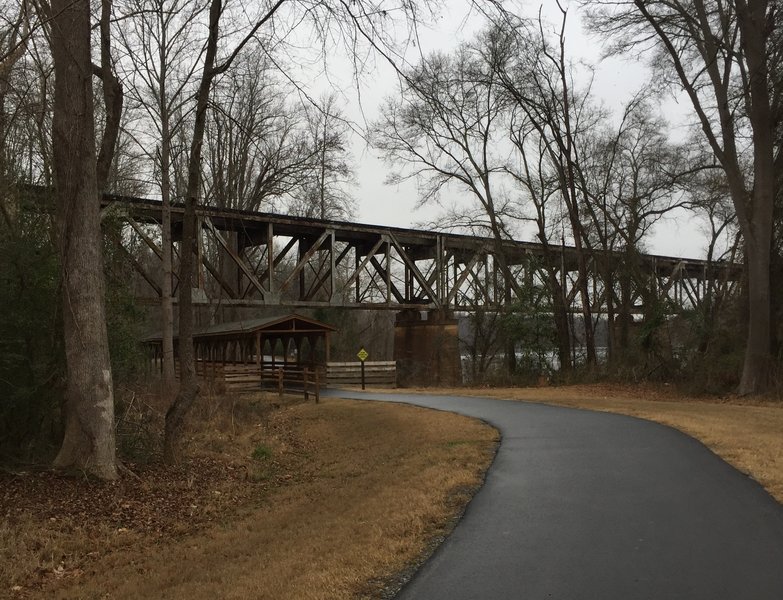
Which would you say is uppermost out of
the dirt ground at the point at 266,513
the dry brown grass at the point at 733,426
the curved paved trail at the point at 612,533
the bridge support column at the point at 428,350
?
the bridge support column at the point at 428,350

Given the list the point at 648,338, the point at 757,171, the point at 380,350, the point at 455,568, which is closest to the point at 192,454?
the point at 455,568

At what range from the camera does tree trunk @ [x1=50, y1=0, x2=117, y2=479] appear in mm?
9297

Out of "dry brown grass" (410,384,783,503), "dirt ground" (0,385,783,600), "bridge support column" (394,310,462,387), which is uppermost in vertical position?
"bridge support column" (394,310,462,387)

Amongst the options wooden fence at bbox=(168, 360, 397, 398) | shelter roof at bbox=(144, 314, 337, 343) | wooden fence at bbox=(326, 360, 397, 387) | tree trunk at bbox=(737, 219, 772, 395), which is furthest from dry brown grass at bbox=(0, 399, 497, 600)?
wooden fence at bbox=(326, 360, 397, 387)

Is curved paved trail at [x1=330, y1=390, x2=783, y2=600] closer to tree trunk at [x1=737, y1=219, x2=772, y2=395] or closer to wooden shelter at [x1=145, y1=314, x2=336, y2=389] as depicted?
tree trunk at [x1=737, y1=219, x2=772, y2=395]

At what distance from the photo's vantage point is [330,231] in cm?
3319

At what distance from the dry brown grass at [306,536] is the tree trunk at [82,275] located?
1572 millimetres

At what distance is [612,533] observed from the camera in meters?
6.18

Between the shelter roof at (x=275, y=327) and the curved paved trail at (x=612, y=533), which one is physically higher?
the shelter roof at (x=275, y=327)

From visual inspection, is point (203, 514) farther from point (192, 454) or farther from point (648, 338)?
point (648, 338)

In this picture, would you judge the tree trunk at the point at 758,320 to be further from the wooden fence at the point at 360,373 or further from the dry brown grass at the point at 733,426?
the wooden fence at the point at 360,373

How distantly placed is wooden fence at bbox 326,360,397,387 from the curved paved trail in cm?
2586

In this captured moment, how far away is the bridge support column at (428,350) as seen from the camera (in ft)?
125

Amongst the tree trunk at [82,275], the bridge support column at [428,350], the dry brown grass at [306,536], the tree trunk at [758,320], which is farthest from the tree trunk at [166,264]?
the tree trunk at [758,320]
